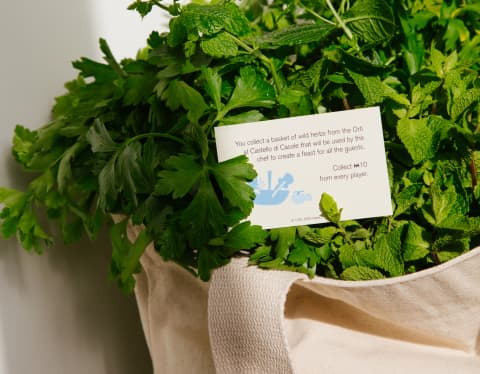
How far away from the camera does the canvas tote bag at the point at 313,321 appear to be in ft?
1.56

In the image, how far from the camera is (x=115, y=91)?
0.58 metres

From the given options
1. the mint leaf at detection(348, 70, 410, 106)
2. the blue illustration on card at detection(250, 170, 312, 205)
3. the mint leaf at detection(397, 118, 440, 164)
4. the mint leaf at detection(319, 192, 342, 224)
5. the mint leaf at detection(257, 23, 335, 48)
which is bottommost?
the mint leaf at detection(319, 192, 342, 224)

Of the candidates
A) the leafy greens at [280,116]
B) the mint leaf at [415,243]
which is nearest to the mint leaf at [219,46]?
the leafy greens at [280,116]

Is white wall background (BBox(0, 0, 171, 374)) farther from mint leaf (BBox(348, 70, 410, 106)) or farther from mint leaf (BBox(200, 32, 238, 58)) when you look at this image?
mint leaf (BBox(348, 70, 410, 106))

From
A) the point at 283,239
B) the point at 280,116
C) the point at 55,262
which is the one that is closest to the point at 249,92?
the point at 280,116

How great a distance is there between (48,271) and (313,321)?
15.0 inches

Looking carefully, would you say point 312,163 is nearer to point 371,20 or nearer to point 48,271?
point 371,20

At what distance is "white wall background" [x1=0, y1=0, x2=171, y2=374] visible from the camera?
2.16 feet

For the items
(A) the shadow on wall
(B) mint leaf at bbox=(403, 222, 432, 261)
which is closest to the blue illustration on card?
(B) mint leaf at bbox=(403, 222, 432, 261)

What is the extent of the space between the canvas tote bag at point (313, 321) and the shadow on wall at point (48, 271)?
182mm

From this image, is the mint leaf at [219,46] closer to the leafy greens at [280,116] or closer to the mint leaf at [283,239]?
the leafy greens at [280,116]

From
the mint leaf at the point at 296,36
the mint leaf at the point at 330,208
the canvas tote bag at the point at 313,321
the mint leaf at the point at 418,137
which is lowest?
the canvas tote bag at the point at 313,321

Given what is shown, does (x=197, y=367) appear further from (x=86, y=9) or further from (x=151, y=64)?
(x=86, y=9)

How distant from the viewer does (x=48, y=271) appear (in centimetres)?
71
